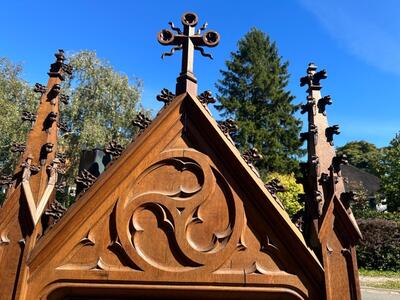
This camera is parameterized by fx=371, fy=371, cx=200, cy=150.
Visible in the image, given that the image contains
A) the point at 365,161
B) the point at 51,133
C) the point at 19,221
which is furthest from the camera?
the point at 365,161

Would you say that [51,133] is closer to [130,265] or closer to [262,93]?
[130,265]

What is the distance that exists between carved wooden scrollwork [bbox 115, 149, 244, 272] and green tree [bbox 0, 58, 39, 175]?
85.7 ft

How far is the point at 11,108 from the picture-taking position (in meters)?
27.8

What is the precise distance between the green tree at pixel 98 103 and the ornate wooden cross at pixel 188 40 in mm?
25050

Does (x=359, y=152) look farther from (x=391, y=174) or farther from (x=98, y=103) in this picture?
(x=98, y=103)

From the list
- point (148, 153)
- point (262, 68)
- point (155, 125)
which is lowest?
point (148, 153)

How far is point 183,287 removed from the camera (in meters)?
2.72

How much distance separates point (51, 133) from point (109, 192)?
861 mm

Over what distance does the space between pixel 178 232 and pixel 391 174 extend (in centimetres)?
3823

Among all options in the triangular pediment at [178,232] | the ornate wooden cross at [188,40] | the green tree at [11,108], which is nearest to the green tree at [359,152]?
the green tree at [11,108]

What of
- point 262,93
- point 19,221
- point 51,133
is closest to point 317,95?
point 51,133

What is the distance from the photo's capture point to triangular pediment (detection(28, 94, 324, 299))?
2.74 m

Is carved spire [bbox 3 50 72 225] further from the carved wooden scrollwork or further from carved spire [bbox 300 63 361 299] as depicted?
carved spire [bbox 300 63 361 299]

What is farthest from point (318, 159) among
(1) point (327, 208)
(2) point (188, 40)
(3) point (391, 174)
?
(3) point (391, 174)
